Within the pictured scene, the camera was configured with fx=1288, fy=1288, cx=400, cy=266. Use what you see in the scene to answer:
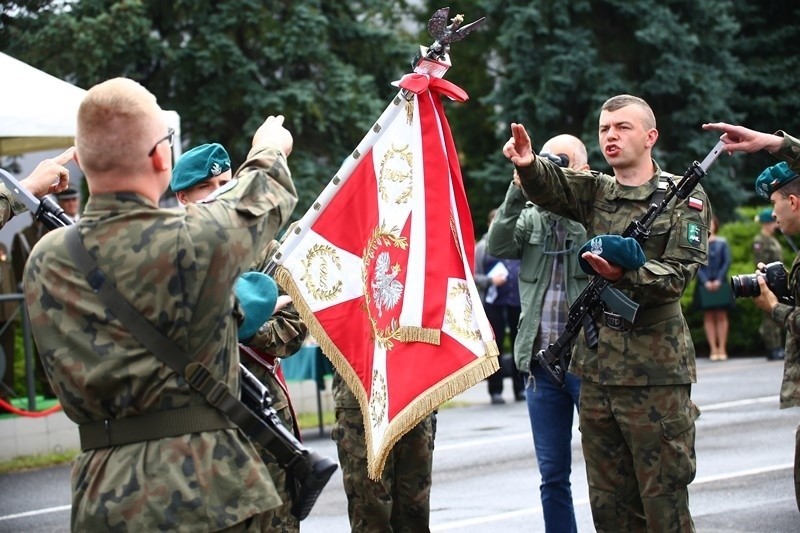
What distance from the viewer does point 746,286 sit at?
6715 millimetres

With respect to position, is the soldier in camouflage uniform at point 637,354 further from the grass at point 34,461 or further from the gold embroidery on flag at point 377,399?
the grass at point 34,461

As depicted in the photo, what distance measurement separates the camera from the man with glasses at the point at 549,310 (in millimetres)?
6988

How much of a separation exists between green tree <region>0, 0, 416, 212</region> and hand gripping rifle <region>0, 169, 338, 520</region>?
15.6 m

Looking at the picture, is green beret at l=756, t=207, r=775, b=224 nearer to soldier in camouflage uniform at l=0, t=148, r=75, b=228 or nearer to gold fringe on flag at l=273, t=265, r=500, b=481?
gold fringe on flag at l=273, t=265, r=500, b=481

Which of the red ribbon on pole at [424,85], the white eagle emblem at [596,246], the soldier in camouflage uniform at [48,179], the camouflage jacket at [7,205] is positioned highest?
the red ribbon on pole at [424,85]

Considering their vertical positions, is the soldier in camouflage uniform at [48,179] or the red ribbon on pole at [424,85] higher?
the red ribbon on pole at [424,85]

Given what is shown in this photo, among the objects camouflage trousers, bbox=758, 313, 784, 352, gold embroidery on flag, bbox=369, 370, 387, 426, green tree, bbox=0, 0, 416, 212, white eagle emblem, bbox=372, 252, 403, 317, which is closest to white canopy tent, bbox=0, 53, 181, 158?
white eagle emblem, bbox=372, 252, 403, 317

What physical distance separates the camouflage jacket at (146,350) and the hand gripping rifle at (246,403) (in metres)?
0.03

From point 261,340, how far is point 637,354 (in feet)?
5.70

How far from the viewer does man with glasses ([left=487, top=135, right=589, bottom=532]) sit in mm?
6988

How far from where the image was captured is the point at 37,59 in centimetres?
1938

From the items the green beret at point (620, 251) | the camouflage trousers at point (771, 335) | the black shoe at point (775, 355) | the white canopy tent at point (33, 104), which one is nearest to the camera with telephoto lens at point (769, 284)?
the green beret at point (620, 251)

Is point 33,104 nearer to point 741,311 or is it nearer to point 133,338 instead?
point 133,338

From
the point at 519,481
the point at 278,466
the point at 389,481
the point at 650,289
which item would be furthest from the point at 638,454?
the point at 519,481
